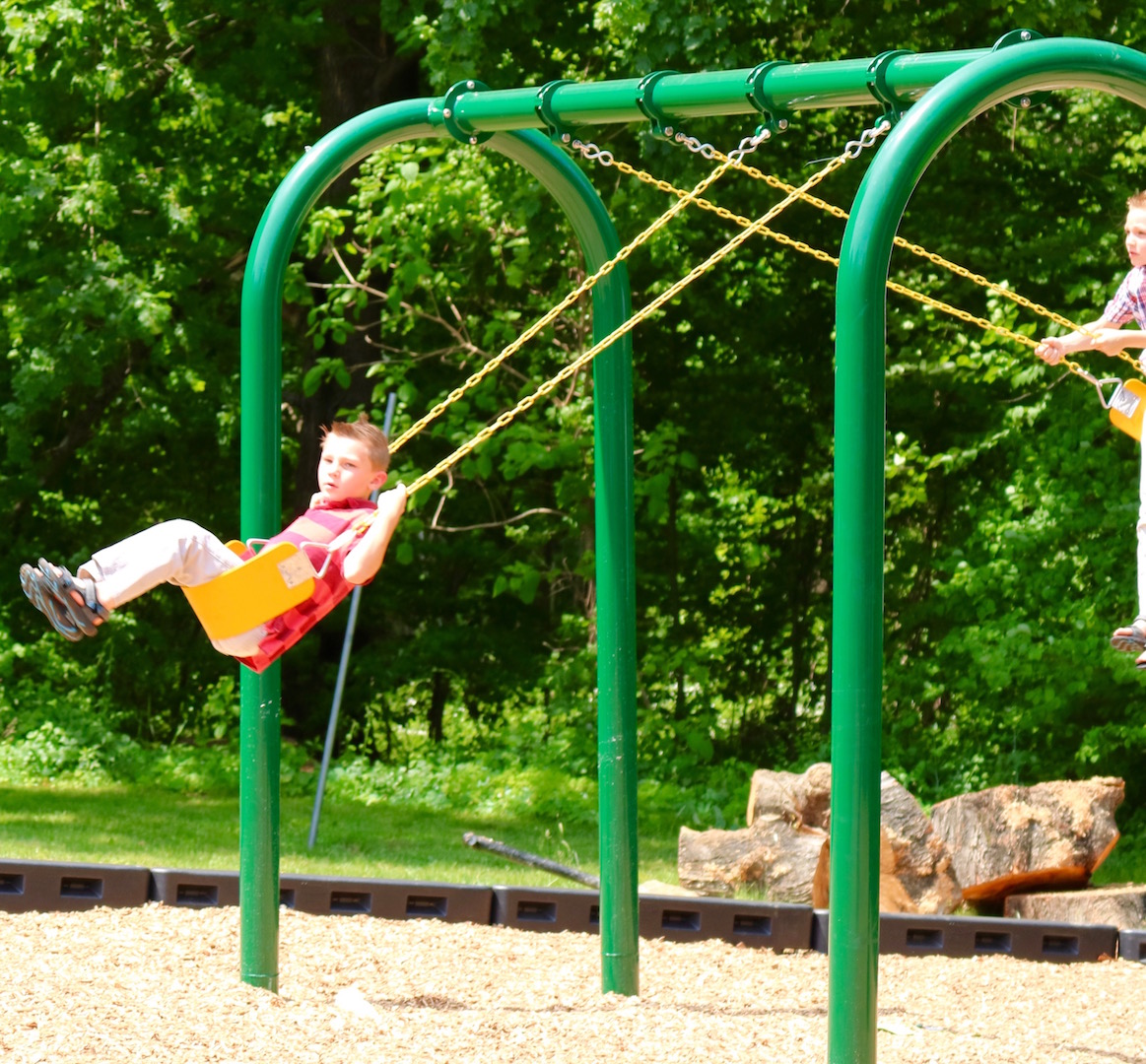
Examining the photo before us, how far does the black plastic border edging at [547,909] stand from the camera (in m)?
6.07

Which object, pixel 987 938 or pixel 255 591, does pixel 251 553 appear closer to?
pixel 255 591

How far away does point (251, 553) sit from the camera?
4.43 m

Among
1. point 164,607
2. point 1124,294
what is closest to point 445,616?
point 164,607

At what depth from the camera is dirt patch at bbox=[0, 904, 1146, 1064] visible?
4.27 meters

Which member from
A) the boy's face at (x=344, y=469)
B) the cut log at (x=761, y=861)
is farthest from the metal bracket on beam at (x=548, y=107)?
the cut log at (x=761, y=861)

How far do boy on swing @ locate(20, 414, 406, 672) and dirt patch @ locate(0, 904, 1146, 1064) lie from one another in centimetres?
101

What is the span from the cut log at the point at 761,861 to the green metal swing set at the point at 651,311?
1918mm

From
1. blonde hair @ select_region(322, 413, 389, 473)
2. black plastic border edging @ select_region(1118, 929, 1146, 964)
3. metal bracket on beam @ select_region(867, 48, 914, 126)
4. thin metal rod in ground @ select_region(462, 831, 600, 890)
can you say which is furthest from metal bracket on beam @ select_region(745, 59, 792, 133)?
thin metal rod in ground @ select_region(462, 831, 600, 890)

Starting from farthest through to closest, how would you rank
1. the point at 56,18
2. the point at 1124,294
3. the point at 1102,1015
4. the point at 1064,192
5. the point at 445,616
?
the point at 445,616 → the point at 1064,192 → the point at 56,18 → the point at 1102,1015 → the point at 1124,294

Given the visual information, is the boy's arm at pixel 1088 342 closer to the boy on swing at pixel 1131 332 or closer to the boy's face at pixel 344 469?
the boy on swing at pixel 1131 332

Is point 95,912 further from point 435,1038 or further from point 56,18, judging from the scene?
point 56,18

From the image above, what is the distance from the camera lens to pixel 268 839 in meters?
4.88

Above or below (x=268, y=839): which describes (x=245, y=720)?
above

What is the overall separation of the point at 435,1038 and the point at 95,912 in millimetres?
2013
